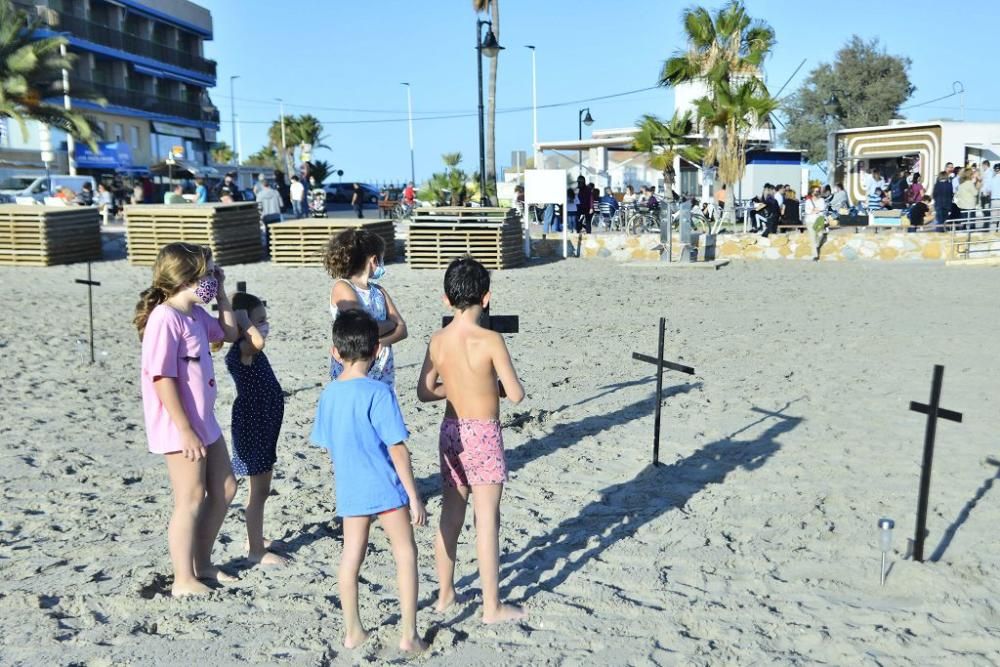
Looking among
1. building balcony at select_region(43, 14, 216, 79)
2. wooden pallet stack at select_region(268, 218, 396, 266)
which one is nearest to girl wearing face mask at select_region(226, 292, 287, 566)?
wooden pallet stack at select_region(268, 218, 396, 266)

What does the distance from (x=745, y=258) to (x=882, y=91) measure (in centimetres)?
3622

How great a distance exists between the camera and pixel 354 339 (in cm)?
360

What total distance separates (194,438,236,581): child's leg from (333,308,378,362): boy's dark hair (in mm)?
921

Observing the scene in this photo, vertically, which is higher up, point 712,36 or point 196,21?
point 196,21

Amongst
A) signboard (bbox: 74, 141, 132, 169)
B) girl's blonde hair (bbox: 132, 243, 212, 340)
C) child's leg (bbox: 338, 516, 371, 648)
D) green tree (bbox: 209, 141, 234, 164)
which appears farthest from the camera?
green tree (bbox: 209, 141, 234, 164)

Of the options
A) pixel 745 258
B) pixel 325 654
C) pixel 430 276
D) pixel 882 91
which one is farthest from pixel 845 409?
pixel 882 91

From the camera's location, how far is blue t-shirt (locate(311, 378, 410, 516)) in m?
3.55

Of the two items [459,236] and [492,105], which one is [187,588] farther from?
[492,105]

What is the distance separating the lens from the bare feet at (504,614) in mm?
4012

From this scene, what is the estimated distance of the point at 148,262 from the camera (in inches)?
766

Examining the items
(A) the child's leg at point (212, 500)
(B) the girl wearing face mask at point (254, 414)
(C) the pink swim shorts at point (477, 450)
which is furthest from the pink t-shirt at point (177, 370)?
(C) the pink swim shorts at point (477, 450)

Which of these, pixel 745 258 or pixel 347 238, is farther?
pixel 745 258

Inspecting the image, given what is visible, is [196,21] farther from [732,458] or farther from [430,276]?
[732,458]

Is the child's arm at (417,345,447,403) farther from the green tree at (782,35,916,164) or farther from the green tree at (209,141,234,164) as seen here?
the green tree at (209,141,234,164)
